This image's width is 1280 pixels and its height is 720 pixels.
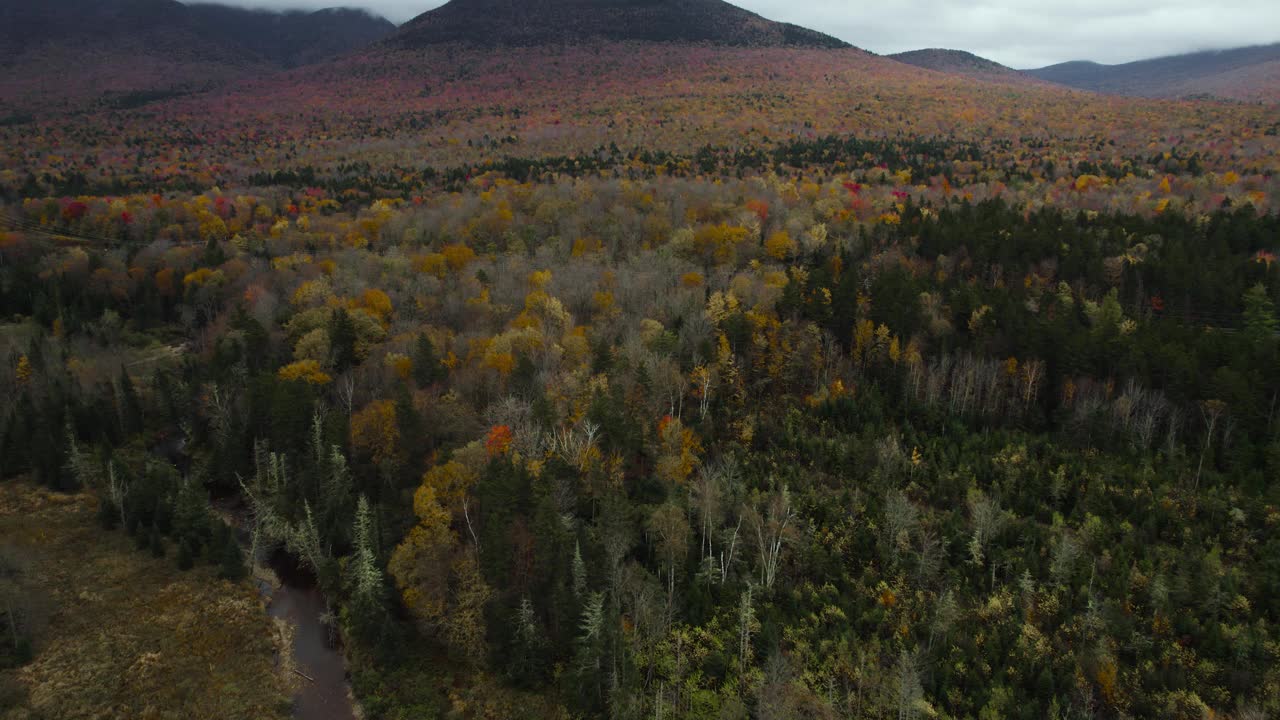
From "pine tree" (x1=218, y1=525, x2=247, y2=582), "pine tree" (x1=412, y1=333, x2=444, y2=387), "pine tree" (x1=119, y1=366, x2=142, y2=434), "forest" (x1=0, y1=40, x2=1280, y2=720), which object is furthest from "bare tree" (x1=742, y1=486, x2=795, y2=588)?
"pine tree" (x1=119, y1=366, x2=142, y2=434)

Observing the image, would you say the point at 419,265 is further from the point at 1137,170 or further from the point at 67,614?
the point at 1137,170

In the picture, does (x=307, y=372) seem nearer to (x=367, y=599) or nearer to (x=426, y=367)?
(x=426, y=367)

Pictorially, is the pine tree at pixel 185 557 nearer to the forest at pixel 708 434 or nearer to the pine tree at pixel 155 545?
the forest at pixel 708 434

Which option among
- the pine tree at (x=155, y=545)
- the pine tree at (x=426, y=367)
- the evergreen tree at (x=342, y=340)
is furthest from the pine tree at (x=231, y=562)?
the evergreen tree at (x=342, y=340)

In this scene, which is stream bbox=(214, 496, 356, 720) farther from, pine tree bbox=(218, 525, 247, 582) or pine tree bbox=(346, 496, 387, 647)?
pine tree bbox=(346, 496, 387, 647)

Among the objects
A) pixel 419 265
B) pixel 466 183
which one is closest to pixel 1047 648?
pixel 419 265

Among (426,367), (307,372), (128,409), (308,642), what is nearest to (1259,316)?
(426,367)
